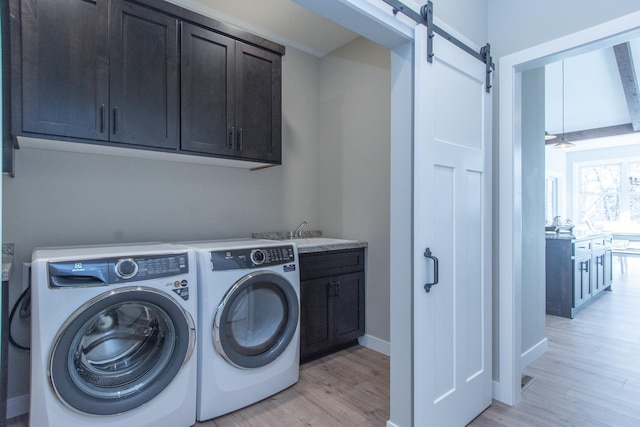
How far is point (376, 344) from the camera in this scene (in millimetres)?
3049

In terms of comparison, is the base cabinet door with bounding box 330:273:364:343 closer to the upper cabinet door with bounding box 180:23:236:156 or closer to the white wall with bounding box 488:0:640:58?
the upper cabinet door with bounding box 180:23:236:156

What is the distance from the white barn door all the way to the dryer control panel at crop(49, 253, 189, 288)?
4.14 feet

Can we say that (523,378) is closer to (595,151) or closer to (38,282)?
(38,282)

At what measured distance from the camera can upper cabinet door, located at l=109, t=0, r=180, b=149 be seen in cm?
203

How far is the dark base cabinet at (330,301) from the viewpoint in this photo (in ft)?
8.91

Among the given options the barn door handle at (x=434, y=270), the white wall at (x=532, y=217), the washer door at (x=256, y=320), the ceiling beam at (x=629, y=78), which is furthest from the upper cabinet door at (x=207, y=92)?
the ceiling beam at (x=629, y=78)

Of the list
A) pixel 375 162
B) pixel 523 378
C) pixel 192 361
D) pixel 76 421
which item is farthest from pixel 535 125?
pixel 76 421

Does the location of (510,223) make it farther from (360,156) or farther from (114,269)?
(114,269)

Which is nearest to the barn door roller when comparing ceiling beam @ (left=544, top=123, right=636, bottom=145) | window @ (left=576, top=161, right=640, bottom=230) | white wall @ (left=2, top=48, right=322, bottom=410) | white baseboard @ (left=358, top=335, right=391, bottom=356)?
white wall @ (left=2, top=48, right=322, bottom=410)

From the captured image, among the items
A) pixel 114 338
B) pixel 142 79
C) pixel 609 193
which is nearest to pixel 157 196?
pixel 142 79

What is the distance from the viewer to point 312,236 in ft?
11.6

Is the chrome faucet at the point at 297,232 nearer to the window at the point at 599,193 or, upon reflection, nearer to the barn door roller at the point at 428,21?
the barn door roller at the point at 428,21

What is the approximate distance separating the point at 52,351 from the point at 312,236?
2.30 metres

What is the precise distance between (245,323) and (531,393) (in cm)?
195
